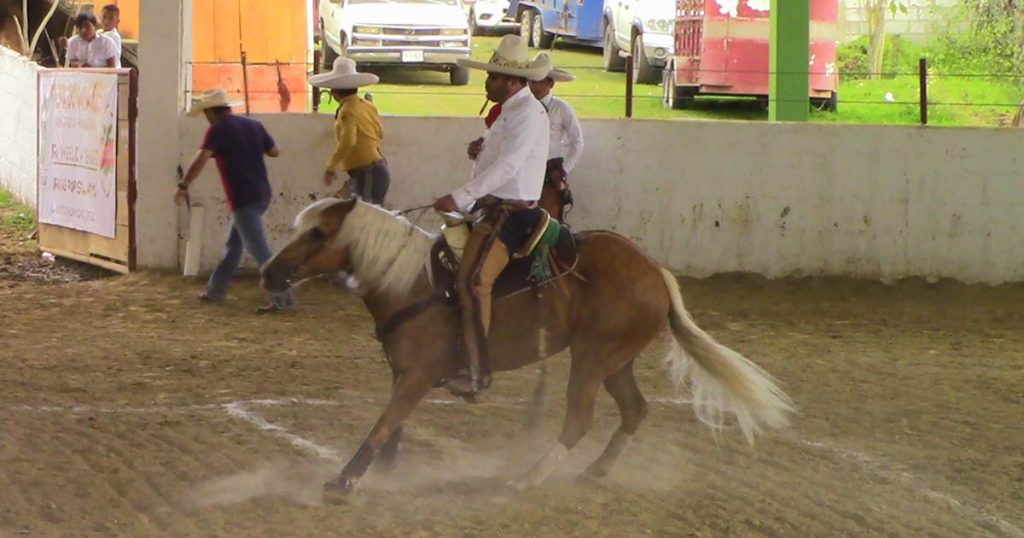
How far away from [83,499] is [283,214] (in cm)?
695

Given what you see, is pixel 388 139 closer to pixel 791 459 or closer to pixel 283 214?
pixel 283 214

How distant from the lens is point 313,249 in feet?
21.3

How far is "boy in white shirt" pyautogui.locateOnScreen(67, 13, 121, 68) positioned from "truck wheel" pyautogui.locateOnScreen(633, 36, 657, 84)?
8178mm

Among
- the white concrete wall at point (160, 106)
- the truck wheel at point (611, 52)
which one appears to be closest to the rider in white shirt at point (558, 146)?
the white concrete wall at point (160, 106)

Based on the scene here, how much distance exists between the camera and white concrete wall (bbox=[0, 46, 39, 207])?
53.9ft

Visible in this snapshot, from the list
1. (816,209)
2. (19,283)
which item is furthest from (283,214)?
(816,209)

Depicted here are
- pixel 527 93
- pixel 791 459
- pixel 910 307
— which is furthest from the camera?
pixel 910 307

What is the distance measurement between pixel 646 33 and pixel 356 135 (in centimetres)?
1019

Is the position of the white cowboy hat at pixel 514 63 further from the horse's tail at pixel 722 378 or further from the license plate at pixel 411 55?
the license plate at pixel 411 55

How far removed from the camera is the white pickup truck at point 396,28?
19.8 m

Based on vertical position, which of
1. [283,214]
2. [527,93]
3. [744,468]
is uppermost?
[527,93]

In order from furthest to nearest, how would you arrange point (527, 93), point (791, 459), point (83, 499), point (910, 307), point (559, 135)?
point (910, 307) < point (559, 135) < point (791, 459) < point (527, 93) < point (83, 499)

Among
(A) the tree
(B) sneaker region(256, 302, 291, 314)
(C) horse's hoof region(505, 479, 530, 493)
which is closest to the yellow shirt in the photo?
(B) sneaker region(256, 302, 291, 314)

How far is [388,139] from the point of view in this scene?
12.8 m
